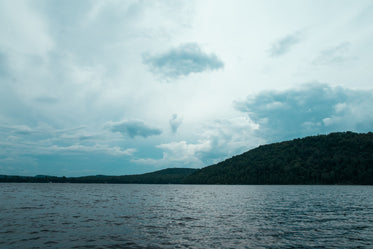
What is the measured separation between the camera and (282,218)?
39312 mm

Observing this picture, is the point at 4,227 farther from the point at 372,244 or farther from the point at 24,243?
the point at 372,244

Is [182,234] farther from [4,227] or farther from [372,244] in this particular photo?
[4,227]

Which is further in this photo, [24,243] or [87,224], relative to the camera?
[87,224]

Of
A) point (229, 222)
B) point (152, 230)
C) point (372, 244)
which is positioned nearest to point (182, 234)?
point (152, 230)

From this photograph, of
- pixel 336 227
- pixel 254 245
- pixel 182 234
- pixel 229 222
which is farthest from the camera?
pixel 229 222

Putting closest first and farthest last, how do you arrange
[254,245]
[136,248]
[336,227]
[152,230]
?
[136,248] < [254,245] < [152,230] < [336,227]

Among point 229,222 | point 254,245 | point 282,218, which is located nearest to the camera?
point 254,245

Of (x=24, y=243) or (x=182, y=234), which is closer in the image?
(x=24, y=243)

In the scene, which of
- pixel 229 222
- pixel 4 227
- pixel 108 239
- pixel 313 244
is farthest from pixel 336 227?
pixel 4 227

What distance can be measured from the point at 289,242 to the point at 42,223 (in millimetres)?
28972

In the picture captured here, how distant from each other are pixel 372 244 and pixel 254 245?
10859 millimetres

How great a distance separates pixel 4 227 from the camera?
2956 cm

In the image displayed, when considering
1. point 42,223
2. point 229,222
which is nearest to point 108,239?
point 42,223

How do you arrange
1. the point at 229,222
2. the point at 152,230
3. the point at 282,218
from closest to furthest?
the point at 152,230 → the point at 229,222 → the point at 282,218
